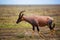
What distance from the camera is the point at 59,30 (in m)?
2.46

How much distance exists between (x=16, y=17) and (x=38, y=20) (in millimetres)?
399

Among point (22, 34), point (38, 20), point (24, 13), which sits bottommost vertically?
Result: point (22, 34)

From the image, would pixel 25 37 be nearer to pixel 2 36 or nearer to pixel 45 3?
pixel 2 36

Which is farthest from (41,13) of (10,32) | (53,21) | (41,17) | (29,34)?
(10,32)

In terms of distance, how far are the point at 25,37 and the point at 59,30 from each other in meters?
0.62

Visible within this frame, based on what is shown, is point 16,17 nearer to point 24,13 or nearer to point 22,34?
point 24,13

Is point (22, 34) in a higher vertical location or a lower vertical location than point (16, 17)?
lower

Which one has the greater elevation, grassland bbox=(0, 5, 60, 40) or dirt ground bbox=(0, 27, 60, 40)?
grassland bbox=(0, 5, 60, 40)

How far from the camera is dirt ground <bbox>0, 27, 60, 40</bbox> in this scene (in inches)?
95.0

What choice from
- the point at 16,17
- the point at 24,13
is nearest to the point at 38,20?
the point at 24,13

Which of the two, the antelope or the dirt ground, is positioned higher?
the antelope

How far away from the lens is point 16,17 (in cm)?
246

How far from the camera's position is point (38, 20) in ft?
8.14

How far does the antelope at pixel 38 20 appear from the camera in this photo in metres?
2.45
